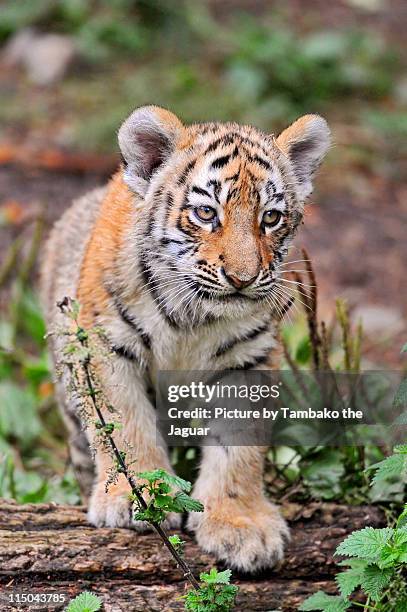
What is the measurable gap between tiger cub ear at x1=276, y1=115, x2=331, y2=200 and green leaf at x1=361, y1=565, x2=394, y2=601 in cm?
189

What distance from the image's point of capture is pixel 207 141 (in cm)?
464

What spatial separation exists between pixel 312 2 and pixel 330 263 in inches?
259

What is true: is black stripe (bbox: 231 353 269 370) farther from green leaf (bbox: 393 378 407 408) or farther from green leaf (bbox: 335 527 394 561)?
green leaf (bbox: 335 527 394 561)

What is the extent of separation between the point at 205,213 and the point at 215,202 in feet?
0.23

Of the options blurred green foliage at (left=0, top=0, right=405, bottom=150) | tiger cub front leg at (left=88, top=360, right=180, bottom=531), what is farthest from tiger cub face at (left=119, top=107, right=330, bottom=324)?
blurred green foliage at (left=0, top=0, right=405, bottom=150)

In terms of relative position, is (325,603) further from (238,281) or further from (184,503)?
(238,281)

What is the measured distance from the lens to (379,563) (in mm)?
3703

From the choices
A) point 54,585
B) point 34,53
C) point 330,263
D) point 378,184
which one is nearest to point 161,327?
point 54,585

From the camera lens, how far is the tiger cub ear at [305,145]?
4.82 m

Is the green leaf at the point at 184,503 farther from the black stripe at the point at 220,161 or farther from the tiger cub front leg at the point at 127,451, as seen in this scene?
the black stripe at the point at 220,161

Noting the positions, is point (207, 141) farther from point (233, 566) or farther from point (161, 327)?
point (233, 566)

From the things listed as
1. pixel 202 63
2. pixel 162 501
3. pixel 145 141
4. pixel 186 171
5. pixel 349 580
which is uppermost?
pixel 202 63

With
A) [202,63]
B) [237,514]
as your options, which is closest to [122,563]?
[237,514]

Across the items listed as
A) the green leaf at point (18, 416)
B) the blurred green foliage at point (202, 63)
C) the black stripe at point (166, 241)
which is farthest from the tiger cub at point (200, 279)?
the blurred green foliage at point (202, 63)
